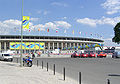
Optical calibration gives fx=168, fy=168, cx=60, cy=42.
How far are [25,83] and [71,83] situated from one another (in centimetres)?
264

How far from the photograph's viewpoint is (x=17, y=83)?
9.33m

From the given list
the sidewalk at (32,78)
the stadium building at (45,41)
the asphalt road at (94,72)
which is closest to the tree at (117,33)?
the stadium building at (45,41)

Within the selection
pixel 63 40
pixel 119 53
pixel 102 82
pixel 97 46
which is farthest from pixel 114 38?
pixel 102 82

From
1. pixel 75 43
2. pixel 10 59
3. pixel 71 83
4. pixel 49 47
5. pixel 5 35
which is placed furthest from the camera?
pixel 75 43

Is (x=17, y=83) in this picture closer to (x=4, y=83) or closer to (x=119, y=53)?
(x=4, y=83)

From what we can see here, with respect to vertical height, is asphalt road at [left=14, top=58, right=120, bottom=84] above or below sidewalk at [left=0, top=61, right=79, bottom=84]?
below

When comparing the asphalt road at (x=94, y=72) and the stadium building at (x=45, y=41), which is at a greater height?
the stadium building at (x=45, y=41)

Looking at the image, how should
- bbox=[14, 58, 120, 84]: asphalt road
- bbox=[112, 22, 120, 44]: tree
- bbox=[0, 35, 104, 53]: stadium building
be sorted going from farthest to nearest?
bbox=[0, 35, 104, 53]: stadium building
bbox=[112, 22, 120, 44]: tree
bbox=[14, 58, 120, 84]: asphalt road

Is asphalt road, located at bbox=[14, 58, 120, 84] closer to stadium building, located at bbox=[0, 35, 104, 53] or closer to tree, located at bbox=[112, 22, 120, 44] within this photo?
tree, located at bbox=[112, 22, 120, 44]

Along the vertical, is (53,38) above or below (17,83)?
above

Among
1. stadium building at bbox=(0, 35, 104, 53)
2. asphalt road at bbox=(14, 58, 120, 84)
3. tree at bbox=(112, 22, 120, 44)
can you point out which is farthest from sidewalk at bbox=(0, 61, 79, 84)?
stadium building at bbox=(0, 35, 104, 53)

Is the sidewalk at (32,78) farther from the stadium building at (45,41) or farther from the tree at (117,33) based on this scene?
the stadium building at (45,41)

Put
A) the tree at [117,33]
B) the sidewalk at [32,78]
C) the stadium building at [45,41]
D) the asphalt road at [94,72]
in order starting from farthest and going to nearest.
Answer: the stadium building at [45,41], the tree at [117,33], the asphalt road at [94,72], the sidewalk at [32,78]

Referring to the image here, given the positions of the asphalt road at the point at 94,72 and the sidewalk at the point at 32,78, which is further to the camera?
the asphalt road at the point at 94,72
